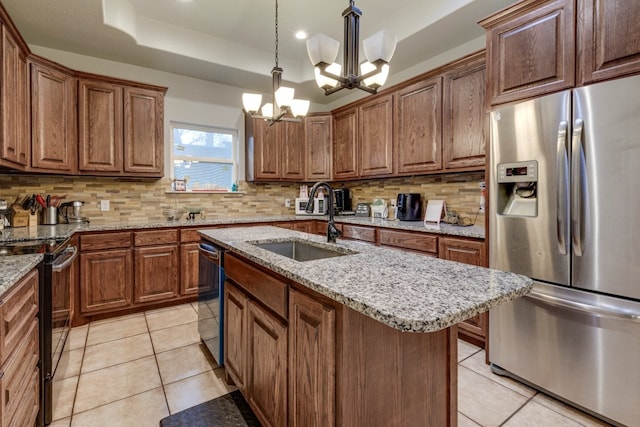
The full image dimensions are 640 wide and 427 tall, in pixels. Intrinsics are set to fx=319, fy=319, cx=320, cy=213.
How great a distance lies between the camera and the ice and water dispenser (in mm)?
1906

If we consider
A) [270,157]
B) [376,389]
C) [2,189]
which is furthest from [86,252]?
[376,389]

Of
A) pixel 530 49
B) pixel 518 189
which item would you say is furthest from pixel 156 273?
pixel 530 49

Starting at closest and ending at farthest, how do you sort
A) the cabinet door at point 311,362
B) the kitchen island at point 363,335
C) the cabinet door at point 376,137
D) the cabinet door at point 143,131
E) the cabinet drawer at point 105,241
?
the kitchen island at point 363,335, the cabinet door at point 311,362, the cabinet drawer at point 105,241, the cabinet door at point 143,131, the cabinet door at point 376,137

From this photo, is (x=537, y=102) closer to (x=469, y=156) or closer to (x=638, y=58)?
(x=638, y=58)

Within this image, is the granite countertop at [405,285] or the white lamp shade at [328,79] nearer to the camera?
the granite countertop at [405,285]

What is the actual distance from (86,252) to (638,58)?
4.04 metres

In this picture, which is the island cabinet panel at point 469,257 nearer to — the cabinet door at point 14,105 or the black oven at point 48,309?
the black oven at point 48,309

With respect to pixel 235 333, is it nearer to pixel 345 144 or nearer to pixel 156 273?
pixel 156 273

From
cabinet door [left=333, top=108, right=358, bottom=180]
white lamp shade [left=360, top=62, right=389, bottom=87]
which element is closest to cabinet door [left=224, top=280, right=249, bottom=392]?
white lamp shade [left=360, top=62, right=389, bottom=87]

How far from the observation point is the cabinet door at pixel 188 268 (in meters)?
3.34

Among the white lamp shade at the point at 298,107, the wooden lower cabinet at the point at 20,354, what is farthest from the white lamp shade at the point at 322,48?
the wooden lower cabinet at the point at 20,354

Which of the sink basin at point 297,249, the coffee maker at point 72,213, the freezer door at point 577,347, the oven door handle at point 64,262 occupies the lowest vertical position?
the freezer door at point 577,347

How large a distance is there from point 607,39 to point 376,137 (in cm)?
231

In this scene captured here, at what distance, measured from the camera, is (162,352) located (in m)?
2.43
